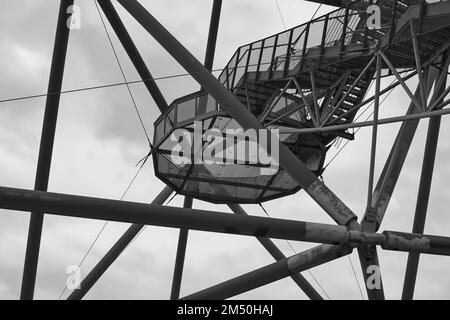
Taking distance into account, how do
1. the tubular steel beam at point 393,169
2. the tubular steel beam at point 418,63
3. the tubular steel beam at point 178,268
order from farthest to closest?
1. the tubular steel beam at point 178,268
2. the tubular steel beam at point 418,63
3. the tubular steel beam at point 393,169

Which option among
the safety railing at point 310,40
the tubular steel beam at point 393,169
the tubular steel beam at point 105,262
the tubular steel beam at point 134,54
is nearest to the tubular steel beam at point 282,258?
the tubular steel beam at point 105,262

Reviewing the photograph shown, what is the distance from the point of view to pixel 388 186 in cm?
1742

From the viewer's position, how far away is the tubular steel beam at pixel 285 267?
52.6 feet

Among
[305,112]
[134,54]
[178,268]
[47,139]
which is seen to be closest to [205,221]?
[47,139]

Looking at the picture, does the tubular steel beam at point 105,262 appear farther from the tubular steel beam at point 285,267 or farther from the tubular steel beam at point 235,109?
the tubular steel beam at point 235,109

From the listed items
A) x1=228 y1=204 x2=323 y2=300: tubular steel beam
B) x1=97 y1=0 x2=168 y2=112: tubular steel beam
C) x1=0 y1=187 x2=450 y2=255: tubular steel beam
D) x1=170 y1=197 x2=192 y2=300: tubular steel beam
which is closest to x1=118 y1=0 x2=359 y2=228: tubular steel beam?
x1=0 y1=187 x2=450 y2=255: tubular steel beam

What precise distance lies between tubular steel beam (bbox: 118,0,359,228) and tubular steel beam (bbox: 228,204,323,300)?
27.4 feet

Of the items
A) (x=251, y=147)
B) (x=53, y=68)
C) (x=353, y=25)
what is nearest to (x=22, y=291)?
(x=53, y=68)

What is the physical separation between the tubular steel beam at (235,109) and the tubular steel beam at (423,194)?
5921 mm

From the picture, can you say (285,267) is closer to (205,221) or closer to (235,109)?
(205,221)

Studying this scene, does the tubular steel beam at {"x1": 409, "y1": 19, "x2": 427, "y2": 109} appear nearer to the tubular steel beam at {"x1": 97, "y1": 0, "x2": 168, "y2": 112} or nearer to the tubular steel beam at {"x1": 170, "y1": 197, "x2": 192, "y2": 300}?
the tubular steel beam at {"x1": 97, "y1": 0, "x2": 168, "y2": 112}

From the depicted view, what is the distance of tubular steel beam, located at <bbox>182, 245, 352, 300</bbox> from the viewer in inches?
631
